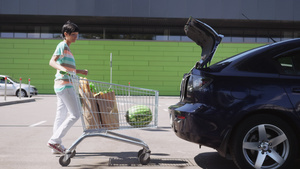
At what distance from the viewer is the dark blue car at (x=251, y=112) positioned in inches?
134

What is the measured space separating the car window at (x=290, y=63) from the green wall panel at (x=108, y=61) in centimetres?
2058

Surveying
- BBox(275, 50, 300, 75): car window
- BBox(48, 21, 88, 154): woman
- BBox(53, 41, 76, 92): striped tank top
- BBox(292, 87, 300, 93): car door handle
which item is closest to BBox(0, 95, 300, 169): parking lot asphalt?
BBox(48, 21, 88, 154): woman

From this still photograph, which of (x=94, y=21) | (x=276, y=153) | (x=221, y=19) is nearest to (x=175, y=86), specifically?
(x=221, y=19)

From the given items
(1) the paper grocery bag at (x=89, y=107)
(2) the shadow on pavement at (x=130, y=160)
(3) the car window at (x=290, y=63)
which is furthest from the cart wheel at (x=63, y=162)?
(3) the car window at (x=290, y=63)

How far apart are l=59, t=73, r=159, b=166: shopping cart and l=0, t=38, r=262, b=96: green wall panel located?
20.0 m

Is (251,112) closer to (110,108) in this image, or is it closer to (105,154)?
(110,108)

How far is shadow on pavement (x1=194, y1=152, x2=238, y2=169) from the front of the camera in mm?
4047

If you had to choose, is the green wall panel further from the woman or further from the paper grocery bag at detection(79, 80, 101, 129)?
the paper grocery bag at detection(79, 80, 101, 129)

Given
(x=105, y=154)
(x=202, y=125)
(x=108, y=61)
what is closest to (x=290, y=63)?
(x=202, y=125)

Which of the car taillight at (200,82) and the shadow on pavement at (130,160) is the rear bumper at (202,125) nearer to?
the car taillight at (200,82)

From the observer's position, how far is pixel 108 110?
4.07 meters

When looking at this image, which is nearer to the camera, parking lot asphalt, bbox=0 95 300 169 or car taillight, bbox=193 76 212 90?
car taillight, bbox=193 76 212 90

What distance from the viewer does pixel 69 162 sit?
4023 mm

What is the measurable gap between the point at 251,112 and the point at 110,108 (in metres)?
1.71
